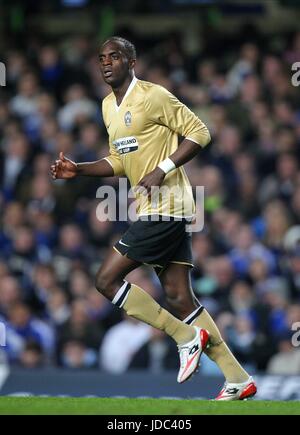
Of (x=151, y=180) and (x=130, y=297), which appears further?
(x=130, y=297)

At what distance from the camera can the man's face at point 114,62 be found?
8.42m

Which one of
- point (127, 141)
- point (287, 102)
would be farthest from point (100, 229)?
point (127, 141)

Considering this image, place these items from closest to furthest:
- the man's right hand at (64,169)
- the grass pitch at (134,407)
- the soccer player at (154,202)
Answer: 1. the grass pitch at (134,407)
2. the soccer player at (154,202)
3. the man's right hand at (64,169)

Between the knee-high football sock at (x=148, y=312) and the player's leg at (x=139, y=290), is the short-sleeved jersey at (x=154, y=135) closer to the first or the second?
the player's leg at (x=139, y=290)

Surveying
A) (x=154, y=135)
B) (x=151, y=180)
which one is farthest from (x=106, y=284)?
(x=154, y=135)

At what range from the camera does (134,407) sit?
26.3ft

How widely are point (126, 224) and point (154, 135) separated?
560 centimetres

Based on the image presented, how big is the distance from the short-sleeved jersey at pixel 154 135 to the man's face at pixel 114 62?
12 centimetres

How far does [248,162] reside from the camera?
14.4 metres

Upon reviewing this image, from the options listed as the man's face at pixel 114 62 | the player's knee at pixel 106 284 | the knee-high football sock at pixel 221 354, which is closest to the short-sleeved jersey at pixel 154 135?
the man's face at pixel 114 62

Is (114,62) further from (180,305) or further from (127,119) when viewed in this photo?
(180,305)

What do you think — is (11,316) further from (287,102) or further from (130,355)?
(287,102)

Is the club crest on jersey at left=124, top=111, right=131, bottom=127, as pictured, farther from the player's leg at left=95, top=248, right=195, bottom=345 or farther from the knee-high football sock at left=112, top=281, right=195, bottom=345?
the knee-high football sock at left=112, top=281, right=195, bottom=345

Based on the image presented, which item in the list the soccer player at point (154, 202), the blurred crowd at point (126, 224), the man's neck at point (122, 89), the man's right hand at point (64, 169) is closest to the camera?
the soccer player at point (154, 202)
